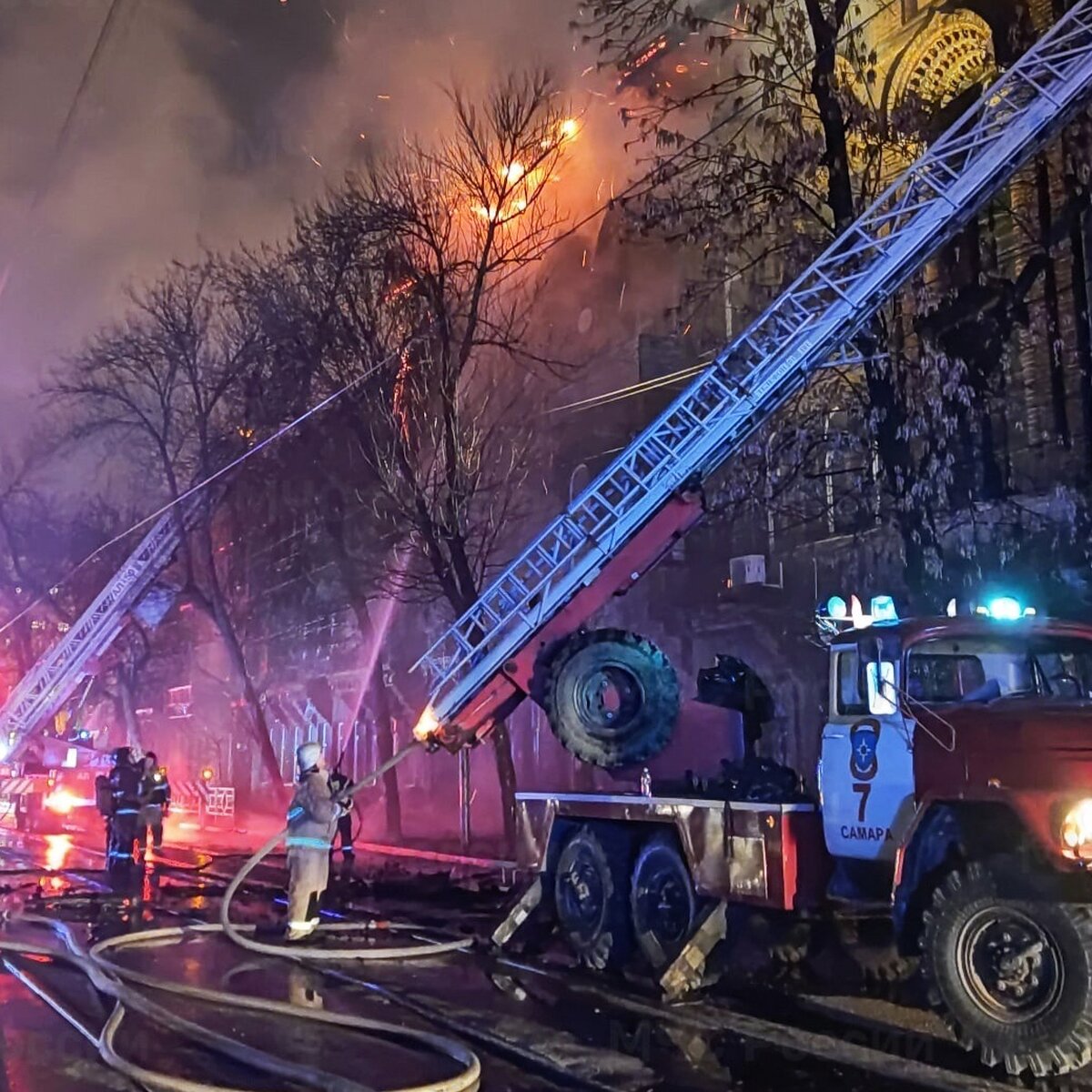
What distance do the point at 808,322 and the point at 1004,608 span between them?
407cm

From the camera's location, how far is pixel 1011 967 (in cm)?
550

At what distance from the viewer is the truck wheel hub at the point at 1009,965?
5387 mm

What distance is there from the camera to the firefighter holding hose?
895cm

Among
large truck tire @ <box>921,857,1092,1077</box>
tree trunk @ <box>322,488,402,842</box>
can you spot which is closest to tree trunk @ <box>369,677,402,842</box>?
tree trunk @ <box>322,488,402,842</box>

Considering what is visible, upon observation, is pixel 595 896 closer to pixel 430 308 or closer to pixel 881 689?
pixel 881 689

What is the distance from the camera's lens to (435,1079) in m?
5.46

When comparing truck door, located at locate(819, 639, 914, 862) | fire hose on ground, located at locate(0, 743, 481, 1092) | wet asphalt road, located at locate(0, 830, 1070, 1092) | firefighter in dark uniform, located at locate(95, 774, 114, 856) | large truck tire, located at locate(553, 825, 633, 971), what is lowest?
wet asphalt road, located at locate(0, 830, 1070, 1092)

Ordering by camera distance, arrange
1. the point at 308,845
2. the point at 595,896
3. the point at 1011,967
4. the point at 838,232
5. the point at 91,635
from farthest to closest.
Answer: the point at 91,635 → the point at 838,232 → the point at 308,845 → the point at 595,896 → the point at 1011,967

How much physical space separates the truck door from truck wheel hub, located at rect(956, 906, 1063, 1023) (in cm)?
80

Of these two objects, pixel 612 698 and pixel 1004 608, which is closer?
pixel 1004 608

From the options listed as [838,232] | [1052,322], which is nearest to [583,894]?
[838,232]

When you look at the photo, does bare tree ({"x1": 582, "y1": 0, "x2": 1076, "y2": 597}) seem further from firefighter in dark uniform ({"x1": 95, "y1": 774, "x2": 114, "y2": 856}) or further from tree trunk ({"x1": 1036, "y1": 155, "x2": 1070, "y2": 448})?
firefighter in dark uniform ({"x1": 95, "y1": 774, "x2": 114, "y2": 856})

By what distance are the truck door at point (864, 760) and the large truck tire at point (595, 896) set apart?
188cm

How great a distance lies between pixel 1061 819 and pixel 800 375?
5.71m
